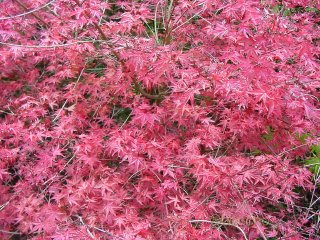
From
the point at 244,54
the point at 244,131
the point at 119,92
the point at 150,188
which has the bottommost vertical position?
the point at 150,188

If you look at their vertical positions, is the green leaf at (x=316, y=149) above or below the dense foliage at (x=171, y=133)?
below

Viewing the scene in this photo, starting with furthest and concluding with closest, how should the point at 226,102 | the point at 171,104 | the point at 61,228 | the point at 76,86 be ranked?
the point at 76,86 → the point at 171,104 → the point at 226,102 → the point at 61,228

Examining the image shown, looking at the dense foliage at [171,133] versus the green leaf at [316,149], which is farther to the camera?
the green leaf at [316,149]

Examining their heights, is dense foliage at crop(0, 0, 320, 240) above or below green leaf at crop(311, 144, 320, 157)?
above

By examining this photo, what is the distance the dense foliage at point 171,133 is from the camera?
8.42 feet

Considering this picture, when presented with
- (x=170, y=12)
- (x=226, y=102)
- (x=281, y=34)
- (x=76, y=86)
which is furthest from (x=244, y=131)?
(x=76, y=86)

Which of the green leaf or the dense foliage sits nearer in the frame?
the dense foliage

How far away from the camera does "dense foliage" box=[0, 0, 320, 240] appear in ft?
8.42

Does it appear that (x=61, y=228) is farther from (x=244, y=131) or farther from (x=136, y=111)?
(x=244, y=131)

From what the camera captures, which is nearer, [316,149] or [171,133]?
[171,133]

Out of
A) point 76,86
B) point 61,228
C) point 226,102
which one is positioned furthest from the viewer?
point 76,86

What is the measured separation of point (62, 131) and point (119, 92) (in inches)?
22.8

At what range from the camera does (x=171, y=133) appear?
10.3 ft

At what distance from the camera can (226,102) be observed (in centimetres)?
285
